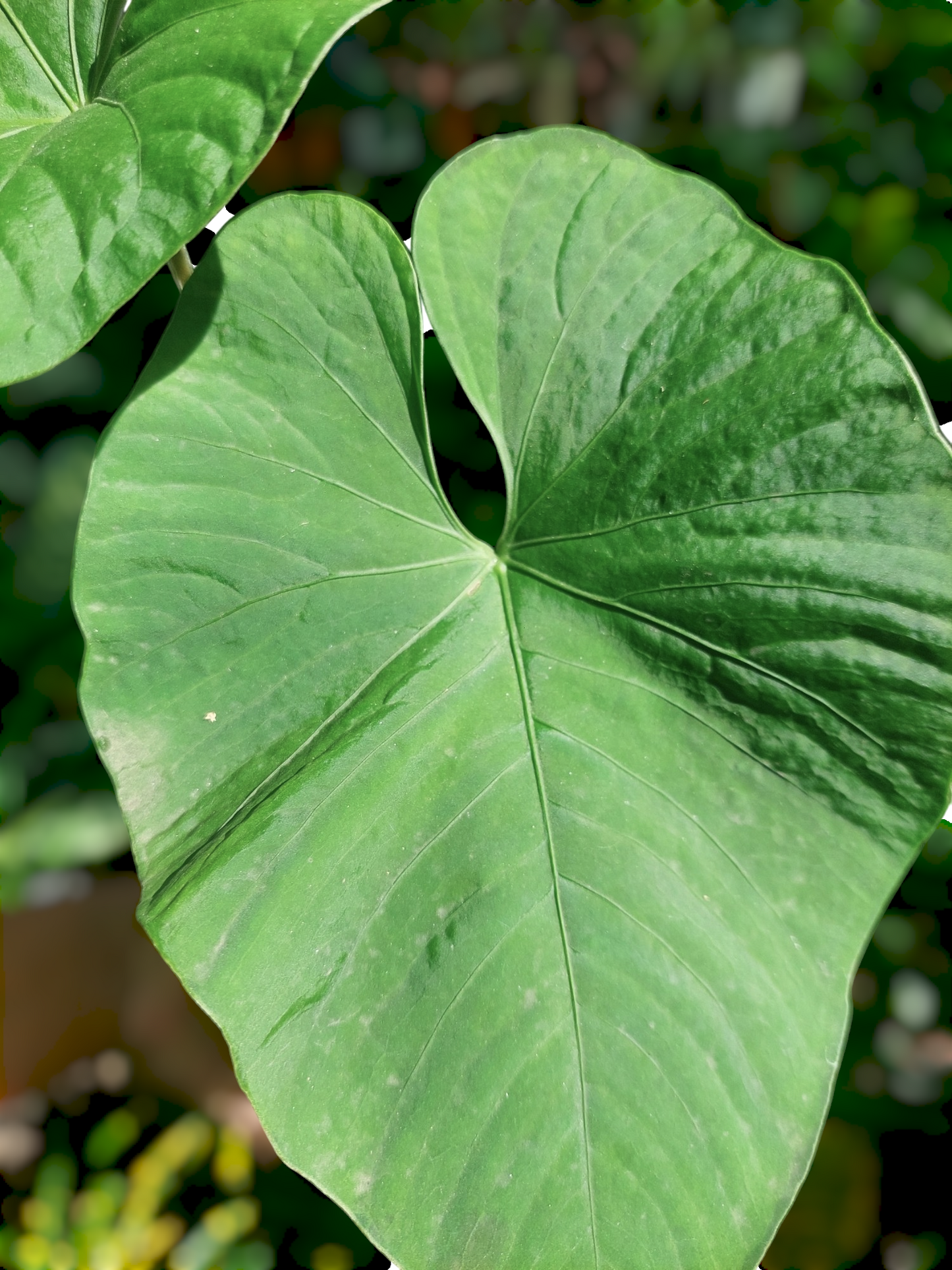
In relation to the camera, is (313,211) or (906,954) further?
(906,954)

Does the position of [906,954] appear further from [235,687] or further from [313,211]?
[313,211]

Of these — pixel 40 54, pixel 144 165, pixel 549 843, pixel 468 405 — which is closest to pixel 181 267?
pixel 40 54

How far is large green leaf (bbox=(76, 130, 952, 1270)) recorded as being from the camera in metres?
0.77

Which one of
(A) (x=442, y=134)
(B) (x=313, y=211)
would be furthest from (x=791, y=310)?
(A) (x=442, y=134)

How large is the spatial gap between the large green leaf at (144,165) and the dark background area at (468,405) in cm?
58

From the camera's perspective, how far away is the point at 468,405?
4.38ft

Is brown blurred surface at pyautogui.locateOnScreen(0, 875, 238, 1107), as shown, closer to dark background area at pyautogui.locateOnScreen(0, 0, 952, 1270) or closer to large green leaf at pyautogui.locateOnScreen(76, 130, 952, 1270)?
dark background area at pyautogui.locateOnScreen(0, 0, 952, 1270)

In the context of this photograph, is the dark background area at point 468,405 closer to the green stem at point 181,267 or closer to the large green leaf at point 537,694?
the green stem at point 181,267

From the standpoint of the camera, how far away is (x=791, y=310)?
808 millimetres

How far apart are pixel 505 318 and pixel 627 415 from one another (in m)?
0.16

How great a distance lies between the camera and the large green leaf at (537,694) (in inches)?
30.2

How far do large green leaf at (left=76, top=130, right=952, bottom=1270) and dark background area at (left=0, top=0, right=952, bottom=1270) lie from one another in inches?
17.3

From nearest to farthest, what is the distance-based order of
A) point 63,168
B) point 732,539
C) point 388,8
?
1. point 63,168
2. point 732,539
3. point 388,8

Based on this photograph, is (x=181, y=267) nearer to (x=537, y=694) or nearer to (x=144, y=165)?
(x=144, y=165)
